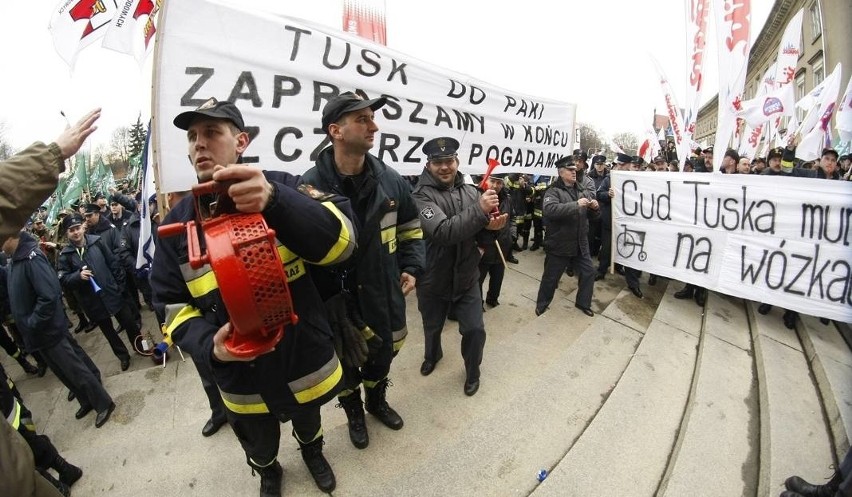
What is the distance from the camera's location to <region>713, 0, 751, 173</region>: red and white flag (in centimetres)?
439

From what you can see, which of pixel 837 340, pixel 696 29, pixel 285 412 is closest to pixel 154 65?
pixel 285 412

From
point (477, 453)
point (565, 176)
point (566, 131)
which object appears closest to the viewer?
point (477, 453)

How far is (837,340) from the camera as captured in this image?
3988mm

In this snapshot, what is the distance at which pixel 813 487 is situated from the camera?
6.39 feet

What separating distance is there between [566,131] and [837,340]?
412 centimetres

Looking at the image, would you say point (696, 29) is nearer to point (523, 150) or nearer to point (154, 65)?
point (523, 150)

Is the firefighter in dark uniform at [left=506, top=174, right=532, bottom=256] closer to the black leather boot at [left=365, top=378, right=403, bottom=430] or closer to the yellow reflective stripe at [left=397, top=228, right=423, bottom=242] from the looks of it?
the yellow reflective stripe at [left=397, top=228, right=423, bottom=242]

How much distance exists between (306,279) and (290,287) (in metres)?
0.09

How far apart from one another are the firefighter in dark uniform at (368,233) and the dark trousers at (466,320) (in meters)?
0.68

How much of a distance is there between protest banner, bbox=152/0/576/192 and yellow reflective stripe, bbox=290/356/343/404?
155cm

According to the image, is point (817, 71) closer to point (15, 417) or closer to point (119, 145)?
point (15, 417)

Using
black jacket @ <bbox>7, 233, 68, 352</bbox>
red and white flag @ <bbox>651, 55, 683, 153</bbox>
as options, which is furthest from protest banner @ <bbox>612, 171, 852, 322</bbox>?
black jacket @ <bbox>7, 233, 68, 352</bbox>

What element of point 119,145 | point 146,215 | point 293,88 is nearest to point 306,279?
point 293,88

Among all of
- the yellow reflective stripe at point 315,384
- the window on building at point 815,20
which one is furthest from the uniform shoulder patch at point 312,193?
the window on building at point 815,20
